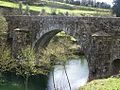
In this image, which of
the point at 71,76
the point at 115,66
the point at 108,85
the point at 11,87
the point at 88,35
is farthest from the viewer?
the point at 71,76

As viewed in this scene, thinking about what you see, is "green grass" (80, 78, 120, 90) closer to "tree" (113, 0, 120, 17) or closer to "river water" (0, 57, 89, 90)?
"river water" (0, 57, 89, 90)

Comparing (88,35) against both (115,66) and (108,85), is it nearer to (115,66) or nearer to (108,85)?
(115,66)

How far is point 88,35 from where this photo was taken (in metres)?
43.2

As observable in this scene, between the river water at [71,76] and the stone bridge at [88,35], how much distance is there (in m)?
4.31

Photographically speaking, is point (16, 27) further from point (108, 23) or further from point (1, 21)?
point (108, 23)

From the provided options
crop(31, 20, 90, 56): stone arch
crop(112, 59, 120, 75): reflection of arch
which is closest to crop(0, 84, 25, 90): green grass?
crop(31, 20, 90, 56): stone arch

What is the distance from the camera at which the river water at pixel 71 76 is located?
43.9 m

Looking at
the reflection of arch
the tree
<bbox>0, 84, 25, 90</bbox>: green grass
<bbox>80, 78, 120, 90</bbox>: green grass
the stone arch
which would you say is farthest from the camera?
the tree

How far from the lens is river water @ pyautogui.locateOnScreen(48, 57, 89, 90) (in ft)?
144

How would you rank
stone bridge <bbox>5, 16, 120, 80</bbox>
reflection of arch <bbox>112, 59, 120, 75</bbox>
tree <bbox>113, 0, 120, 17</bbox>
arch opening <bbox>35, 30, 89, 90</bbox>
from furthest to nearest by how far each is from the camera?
tree <bbox>113, 0, 120, 17</bbox>, arch opening <bbox>35, 30, 89, 90</bbox>, stone bridge <bbox>5, 16, 120, 80</bbox>, reflection of arch <bbox>112, 59, 120, 75</bbox>

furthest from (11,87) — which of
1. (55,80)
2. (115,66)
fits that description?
(115,66)

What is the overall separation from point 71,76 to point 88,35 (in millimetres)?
8329

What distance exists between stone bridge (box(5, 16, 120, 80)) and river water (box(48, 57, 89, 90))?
4313 millimetres

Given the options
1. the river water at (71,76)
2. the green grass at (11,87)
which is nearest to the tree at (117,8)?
the river water at (71,76)
